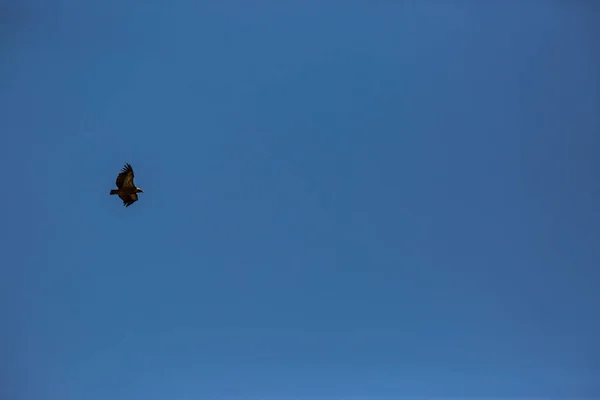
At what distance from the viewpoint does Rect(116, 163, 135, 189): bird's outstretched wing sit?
1700 centimetres

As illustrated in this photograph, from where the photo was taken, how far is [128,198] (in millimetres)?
17656

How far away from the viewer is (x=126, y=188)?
17.3m

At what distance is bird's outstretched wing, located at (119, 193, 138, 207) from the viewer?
17.5m

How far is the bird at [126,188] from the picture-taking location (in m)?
17.0

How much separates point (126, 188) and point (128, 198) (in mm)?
514

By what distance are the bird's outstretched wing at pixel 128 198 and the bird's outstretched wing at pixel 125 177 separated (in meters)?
0.43

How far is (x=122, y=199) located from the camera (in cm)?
1788

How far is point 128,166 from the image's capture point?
55.8 feet

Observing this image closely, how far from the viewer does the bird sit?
17.0 m

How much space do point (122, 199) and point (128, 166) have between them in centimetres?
161

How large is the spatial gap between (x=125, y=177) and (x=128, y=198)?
3.28ft

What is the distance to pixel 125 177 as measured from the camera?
55.9 ft

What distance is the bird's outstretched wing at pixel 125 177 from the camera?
669 inches

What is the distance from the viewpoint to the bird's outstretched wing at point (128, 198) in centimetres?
1755
